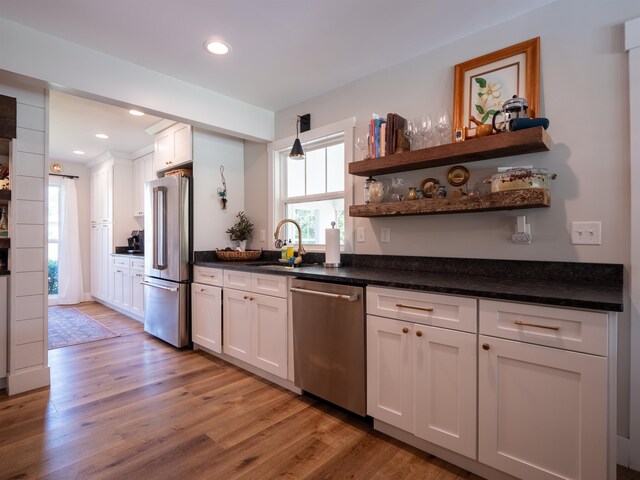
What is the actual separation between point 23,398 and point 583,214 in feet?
12.0

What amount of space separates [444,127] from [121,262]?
14.8 feet

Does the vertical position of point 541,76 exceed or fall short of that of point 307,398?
it exceeds it

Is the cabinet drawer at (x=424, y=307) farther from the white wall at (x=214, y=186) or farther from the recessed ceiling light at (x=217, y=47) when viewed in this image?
the white wall at (x=214, y=186)

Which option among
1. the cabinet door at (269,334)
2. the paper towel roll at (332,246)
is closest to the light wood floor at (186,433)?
the cabinet door at (269,334)

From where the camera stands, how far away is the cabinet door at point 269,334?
7.90 feet

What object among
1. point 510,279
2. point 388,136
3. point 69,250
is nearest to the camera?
point 510,279

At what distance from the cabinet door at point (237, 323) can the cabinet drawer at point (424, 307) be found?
1.21m

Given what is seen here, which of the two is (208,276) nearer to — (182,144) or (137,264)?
(182,144)

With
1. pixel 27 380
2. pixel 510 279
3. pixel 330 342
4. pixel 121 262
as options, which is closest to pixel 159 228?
pixel 27 380

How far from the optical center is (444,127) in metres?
2.11

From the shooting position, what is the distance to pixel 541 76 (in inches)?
73.7

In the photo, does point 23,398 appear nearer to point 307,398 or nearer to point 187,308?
point 187,308

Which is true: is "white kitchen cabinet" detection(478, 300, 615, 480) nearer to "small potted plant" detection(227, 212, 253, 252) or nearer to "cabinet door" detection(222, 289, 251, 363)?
"cabinet door" detection(222, 289, 251, 363)

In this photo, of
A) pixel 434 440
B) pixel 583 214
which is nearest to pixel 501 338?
pixel 434 440
